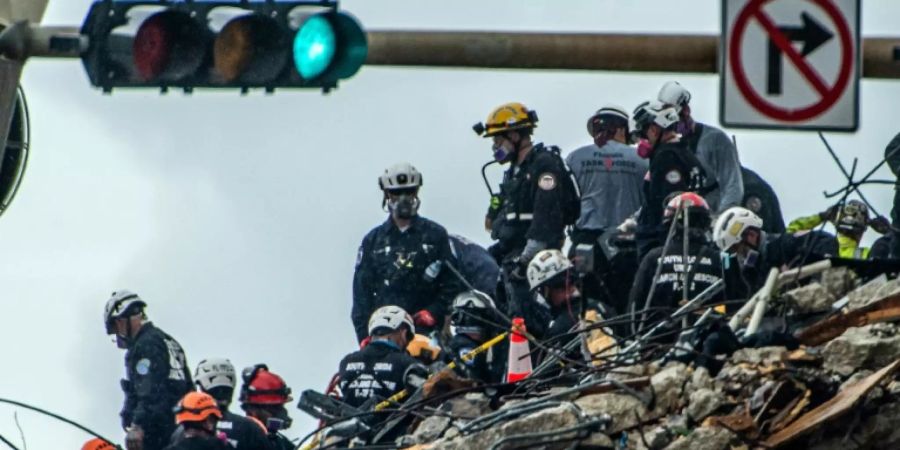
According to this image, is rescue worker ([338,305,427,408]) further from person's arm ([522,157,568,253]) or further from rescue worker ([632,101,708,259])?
rescue worker ([632,101,708,259])

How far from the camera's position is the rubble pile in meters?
16.9

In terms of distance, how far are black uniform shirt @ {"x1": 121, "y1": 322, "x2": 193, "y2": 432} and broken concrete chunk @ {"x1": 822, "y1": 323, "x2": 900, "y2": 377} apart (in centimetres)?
706

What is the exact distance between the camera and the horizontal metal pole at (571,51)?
41.5ft

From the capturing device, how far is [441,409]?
18.8 m

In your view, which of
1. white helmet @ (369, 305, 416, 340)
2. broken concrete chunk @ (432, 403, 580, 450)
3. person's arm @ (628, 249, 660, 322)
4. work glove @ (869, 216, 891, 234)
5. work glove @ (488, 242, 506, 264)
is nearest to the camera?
broken concrete chunk @ (432, 403, 580, 450)

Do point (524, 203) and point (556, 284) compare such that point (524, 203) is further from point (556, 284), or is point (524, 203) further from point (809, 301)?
point (809, 301)

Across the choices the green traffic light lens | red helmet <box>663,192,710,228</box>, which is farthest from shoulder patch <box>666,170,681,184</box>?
the green traffic light lens

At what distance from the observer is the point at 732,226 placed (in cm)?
1952

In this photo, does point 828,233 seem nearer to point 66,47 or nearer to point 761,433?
point 761,433

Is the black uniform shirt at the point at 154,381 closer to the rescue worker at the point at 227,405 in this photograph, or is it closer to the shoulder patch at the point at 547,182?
the rescue worker at the point at 227,405

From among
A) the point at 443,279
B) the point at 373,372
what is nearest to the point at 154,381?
the point at 443,279

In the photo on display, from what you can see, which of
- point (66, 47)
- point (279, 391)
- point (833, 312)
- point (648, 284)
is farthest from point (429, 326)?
point (66, 47)

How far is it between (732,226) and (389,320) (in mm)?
3308

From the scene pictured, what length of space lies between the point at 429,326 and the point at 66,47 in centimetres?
998
